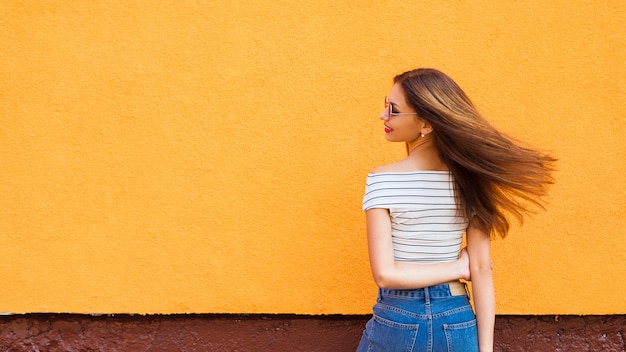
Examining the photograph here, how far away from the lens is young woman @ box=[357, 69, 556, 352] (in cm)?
182

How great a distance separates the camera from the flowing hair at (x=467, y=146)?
6.15 feet

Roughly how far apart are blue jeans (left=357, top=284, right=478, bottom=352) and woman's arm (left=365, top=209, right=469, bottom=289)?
0.04 meters

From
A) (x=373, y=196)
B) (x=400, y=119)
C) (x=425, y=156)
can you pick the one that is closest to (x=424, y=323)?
(x=373, y=196)

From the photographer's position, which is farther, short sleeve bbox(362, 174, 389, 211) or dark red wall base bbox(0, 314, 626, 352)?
dark red wall base bbox(0, 314, 626, 352)

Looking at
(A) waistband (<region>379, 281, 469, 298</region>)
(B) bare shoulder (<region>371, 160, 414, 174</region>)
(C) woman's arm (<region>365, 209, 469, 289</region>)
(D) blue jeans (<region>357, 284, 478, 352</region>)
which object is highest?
(B) bare shoulder (<region>371, 160, 414, 174</region>)

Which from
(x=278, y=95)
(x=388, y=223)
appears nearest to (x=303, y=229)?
(x=278, y=95)

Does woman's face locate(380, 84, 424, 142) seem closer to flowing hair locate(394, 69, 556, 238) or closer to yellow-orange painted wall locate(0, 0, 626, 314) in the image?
flowing hair locate(394, 69, 556, 238)

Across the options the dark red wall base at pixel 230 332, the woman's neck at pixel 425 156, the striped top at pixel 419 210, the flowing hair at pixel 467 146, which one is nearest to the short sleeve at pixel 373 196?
the striped top at pixel 419 210

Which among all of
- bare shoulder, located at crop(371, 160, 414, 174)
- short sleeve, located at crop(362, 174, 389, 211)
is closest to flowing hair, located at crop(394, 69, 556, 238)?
bare shoulder, located at crop(371, 160, 414, 174)

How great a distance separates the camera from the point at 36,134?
2691mm

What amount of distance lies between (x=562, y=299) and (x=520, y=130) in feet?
2.82

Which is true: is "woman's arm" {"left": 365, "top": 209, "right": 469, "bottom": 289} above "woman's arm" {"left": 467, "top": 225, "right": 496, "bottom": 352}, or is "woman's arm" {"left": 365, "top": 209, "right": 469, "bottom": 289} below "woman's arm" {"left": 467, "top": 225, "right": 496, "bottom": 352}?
above

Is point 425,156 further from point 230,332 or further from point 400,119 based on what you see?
point 230,332

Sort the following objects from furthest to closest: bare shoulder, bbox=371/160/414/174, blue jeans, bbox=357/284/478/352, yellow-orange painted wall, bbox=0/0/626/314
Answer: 1. yellow-orange painted wall, bbox=0/0/626/314
2. bare shoulder, bbox=371/160/414/174
3. blue jeans, bbox=357/284/478/352
